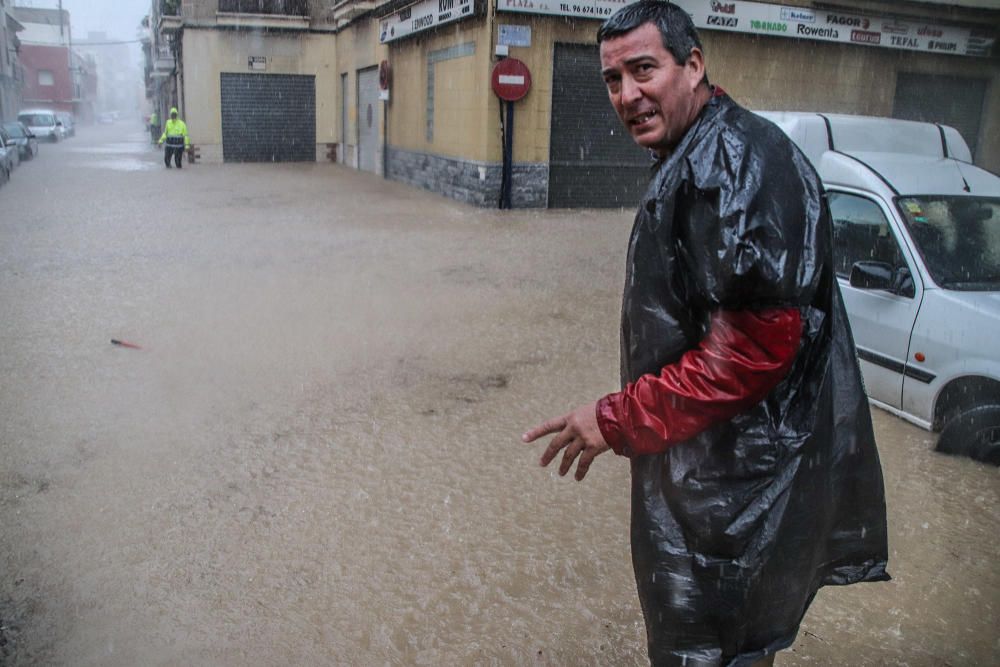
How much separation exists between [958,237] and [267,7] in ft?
90.2

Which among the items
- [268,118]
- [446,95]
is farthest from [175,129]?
[446,95]

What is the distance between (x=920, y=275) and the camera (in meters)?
4.96

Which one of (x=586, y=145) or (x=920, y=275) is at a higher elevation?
(x=586, y=145)

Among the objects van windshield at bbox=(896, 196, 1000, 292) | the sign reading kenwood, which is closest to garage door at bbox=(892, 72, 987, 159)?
the sign reading kenwood

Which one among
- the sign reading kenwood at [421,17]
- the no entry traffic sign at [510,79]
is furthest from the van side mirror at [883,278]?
the sign reading kenwood at [421,17]

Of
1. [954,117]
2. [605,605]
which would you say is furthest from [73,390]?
[954,117]

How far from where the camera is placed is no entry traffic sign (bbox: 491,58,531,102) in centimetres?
1548

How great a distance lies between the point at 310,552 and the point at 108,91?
6148 inches

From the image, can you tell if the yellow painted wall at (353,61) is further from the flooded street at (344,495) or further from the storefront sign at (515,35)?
the flooded street at (344,495)

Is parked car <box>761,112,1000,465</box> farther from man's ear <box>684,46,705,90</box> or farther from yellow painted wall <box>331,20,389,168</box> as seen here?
yellow painted wall <box>331,20,389,168</box>

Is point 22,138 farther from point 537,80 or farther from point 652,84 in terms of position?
point 652,84

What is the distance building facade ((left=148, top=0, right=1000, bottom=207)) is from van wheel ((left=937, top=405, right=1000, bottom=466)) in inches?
485

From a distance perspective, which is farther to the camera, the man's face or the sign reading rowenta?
the sign reading rowenta

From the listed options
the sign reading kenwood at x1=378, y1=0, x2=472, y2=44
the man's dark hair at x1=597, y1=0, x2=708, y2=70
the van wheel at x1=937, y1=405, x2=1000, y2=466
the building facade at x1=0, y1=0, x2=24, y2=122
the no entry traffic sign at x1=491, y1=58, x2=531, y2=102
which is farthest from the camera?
the building facade at x1=0, y1=0, x2=24, y2=122
